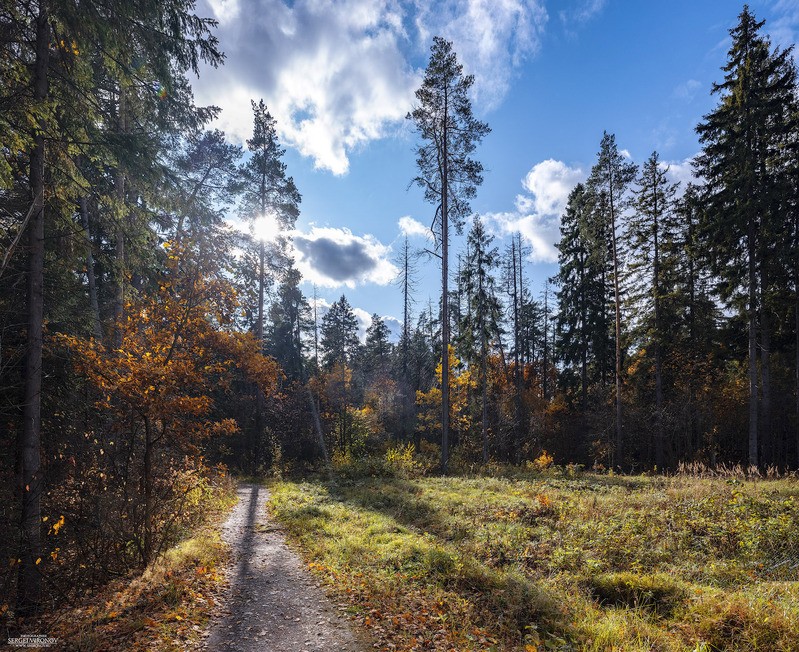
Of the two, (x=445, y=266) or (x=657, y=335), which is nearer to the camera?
(x=445, y=266)

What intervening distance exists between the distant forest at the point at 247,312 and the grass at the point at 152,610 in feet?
2.42

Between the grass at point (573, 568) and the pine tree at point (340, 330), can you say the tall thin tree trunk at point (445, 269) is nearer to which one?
the grass at point (573, 568)

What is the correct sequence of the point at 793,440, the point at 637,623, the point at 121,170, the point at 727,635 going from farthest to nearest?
the point at 793,440
the point at 121,170
the point at 637,623
the point at 727,635

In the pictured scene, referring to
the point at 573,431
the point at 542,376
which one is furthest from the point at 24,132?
the point at 542,376

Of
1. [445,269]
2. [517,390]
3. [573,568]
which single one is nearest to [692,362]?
[517,390]

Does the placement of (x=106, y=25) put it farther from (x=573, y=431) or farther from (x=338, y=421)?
(x=573, y=431)

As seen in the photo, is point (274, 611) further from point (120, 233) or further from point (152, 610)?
point (120, 233)

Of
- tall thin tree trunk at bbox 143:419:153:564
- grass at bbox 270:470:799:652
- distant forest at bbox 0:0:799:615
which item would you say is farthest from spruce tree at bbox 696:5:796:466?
tall thin tree trunk at bbox 143:419:153:564

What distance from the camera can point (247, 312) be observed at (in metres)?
8.98

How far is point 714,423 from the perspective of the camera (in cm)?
2405

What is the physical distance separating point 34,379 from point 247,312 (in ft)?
12.5

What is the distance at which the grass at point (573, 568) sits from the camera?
4312 mm

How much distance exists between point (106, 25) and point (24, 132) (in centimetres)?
226

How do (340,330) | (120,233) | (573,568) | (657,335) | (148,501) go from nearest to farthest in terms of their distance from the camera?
(573,568) → (148,501) → (120,233) → (657,335) → (340,330)
